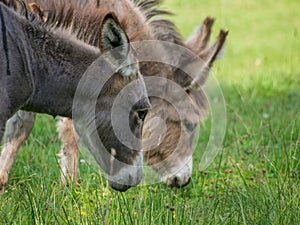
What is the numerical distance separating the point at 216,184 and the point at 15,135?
1652mm

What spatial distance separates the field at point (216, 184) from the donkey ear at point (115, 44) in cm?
85

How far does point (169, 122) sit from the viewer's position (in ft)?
19.9

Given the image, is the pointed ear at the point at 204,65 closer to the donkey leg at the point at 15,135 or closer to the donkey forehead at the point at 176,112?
the donkey forehead at the point at 176,112

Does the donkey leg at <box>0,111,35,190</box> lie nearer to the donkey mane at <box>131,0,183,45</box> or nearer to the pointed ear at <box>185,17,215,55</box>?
the donkey mane at <box>131,0,183,45</box>

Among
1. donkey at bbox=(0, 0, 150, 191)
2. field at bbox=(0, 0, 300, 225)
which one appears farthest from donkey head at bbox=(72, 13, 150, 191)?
field at bbox=(0, 0, 300, 225)

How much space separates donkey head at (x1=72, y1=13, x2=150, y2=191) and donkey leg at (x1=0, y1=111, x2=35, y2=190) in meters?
0.92

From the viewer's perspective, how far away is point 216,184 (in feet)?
15.9

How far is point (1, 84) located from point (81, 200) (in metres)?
1.14

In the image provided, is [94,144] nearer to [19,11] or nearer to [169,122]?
[19,11]

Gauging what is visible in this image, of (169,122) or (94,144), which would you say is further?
(169,122)

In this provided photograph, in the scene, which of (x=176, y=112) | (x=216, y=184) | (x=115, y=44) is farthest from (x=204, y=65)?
(x=115, y=44)

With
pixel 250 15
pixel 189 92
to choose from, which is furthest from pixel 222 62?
pixel 189 92

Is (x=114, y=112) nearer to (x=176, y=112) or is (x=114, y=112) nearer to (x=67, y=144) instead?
(x=67, y=144)

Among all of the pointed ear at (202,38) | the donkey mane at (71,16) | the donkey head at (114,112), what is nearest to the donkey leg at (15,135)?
the donkey head at (114,112)
